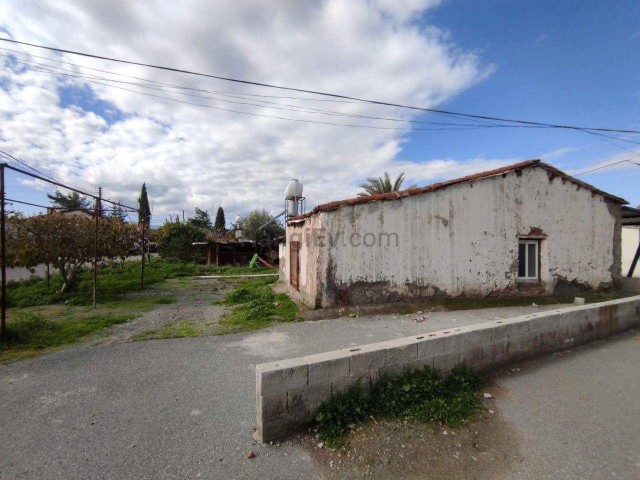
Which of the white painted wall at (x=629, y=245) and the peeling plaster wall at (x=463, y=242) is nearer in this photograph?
the peeling plaster wall at (x=463, y=242)

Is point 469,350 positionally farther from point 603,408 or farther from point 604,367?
point 604,367

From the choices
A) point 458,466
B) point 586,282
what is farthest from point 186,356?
point 586,282

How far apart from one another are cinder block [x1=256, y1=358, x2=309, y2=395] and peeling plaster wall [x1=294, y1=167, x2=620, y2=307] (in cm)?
416

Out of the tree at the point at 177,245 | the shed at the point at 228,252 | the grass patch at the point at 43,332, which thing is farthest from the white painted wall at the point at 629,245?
the tree at the point at 177,245

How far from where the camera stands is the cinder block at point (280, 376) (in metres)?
2.60

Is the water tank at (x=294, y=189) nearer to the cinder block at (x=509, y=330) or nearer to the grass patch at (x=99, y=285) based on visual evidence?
the grass patch at (x=99, y=285)

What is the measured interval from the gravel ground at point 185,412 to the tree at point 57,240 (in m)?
5.17

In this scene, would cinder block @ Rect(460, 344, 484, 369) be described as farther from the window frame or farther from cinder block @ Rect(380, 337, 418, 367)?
the window frame

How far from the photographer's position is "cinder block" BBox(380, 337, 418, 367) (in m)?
3.23

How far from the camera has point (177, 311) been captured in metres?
7.69

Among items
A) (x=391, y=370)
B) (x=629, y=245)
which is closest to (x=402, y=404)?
(x=391, y=370)

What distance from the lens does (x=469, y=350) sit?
3824 millimetres

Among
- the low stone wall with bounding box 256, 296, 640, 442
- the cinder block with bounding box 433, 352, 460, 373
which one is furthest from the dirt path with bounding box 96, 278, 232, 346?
the cinder block with bounding box 433, 352, 460, 373

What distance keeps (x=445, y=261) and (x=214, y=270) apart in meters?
13.5
